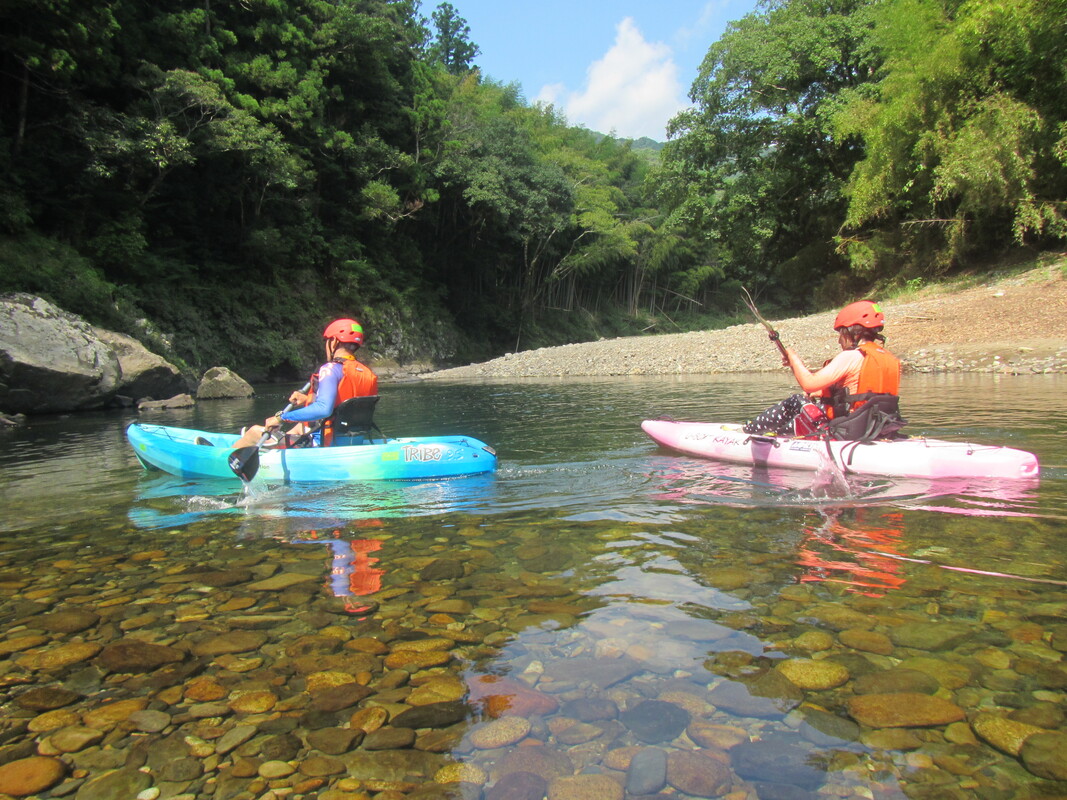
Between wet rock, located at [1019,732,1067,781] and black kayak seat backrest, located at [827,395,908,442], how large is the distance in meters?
4.11

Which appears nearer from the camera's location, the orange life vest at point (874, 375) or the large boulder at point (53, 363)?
the orange life vest at point (874, 375)

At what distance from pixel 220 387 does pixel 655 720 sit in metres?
16.7

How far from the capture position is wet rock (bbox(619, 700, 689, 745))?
7.13 ft

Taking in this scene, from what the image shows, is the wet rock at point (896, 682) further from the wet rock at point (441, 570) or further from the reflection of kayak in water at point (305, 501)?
the reflection of kayak in water at point (305, 501)

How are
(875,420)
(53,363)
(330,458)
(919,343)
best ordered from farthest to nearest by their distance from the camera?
1. (919,343)
2. (53,363)
3. (330,458)
4. (875,420)

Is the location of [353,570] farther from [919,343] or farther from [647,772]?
[919,343]

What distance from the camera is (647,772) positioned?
2.01m

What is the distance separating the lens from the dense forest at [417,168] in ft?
55.2

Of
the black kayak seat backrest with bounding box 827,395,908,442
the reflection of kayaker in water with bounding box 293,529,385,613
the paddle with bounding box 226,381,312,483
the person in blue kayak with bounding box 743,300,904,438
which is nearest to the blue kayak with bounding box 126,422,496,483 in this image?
the paddle with bounding box 226,381,312,483

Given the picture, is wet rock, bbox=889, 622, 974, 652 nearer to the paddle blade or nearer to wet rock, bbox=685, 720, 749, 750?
wet rock, bbox=685, 720, 749, 750

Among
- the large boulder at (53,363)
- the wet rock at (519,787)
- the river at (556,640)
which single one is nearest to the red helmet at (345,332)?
the river at (556,640)

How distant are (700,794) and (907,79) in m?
22.5

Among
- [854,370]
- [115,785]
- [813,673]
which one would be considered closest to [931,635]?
[813,673]

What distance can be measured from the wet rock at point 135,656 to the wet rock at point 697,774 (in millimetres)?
1934
